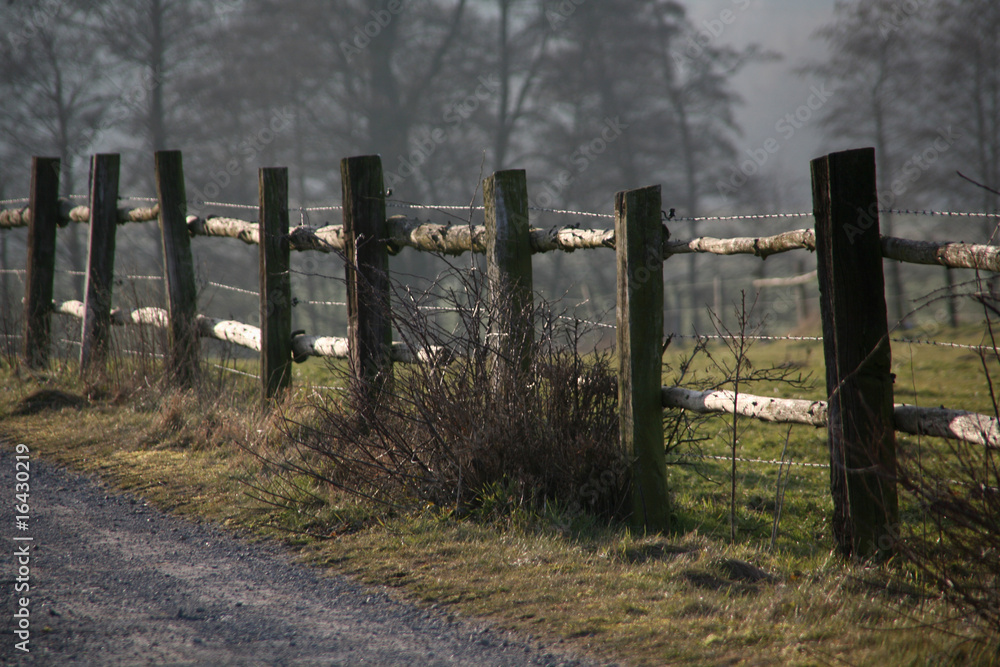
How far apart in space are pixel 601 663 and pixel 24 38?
24.5 metres

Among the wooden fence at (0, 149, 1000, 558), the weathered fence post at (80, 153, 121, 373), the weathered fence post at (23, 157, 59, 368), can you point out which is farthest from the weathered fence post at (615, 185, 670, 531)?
the weathered fence post at (23, 157, 59, 368)

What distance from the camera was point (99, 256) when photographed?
24.4 ft

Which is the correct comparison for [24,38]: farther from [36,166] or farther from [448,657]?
[448,657]

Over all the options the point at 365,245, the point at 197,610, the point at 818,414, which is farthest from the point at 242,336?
the point at 818,414

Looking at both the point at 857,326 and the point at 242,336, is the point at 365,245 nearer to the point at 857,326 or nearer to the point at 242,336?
the point at 242,336

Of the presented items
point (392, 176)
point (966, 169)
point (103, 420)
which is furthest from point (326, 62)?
point (103, 420)

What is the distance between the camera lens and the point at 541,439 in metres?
4.04
